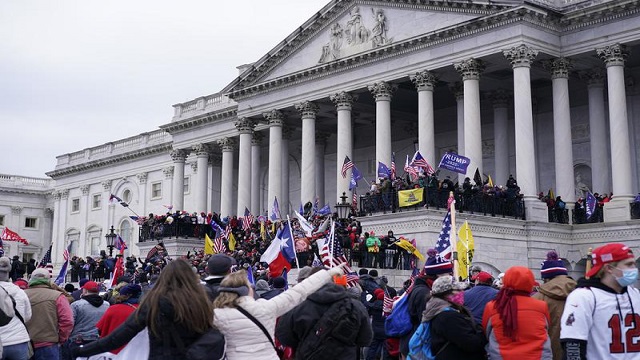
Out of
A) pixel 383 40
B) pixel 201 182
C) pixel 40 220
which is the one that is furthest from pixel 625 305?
pixel 40 220

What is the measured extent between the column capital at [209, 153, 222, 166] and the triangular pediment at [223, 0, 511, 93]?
9004 mm

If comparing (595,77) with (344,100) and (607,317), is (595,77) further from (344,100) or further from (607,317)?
(607,317)

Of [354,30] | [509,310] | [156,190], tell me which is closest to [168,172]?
[156,190]

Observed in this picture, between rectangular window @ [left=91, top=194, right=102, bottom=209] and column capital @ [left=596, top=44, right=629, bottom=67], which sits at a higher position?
column capital @ [left=596, top=44, right=629, bottom=67]

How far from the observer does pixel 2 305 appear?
30.3 feet

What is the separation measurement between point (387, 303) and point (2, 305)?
6786 mm

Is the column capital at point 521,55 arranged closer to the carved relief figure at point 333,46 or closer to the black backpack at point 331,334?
the carved relief figure at point 333,46

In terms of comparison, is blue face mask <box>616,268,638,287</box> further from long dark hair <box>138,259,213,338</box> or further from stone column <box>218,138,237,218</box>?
stone column <box>218,138,237,218</box>

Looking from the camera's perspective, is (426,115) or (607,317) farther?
(426,115)

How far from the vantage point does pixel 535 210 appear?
34.1 meters

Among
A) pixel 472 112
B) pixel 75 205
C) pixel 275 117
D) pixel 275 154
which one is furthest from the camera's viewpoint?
pixel 75 205

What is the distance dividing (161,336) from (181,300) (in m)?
0.35

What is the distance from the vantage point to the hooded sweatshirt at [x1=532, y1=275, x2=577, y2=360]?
8.45m

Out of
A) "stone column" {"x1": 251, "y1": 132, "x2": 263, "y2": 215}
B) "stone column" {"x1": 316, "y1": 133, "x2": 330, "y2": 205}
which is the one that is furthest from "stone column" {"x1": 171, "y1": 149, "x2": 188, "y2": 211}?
"stone column" {"x1": 316, "y1": 133, "x2": 330, "y2": 205}
